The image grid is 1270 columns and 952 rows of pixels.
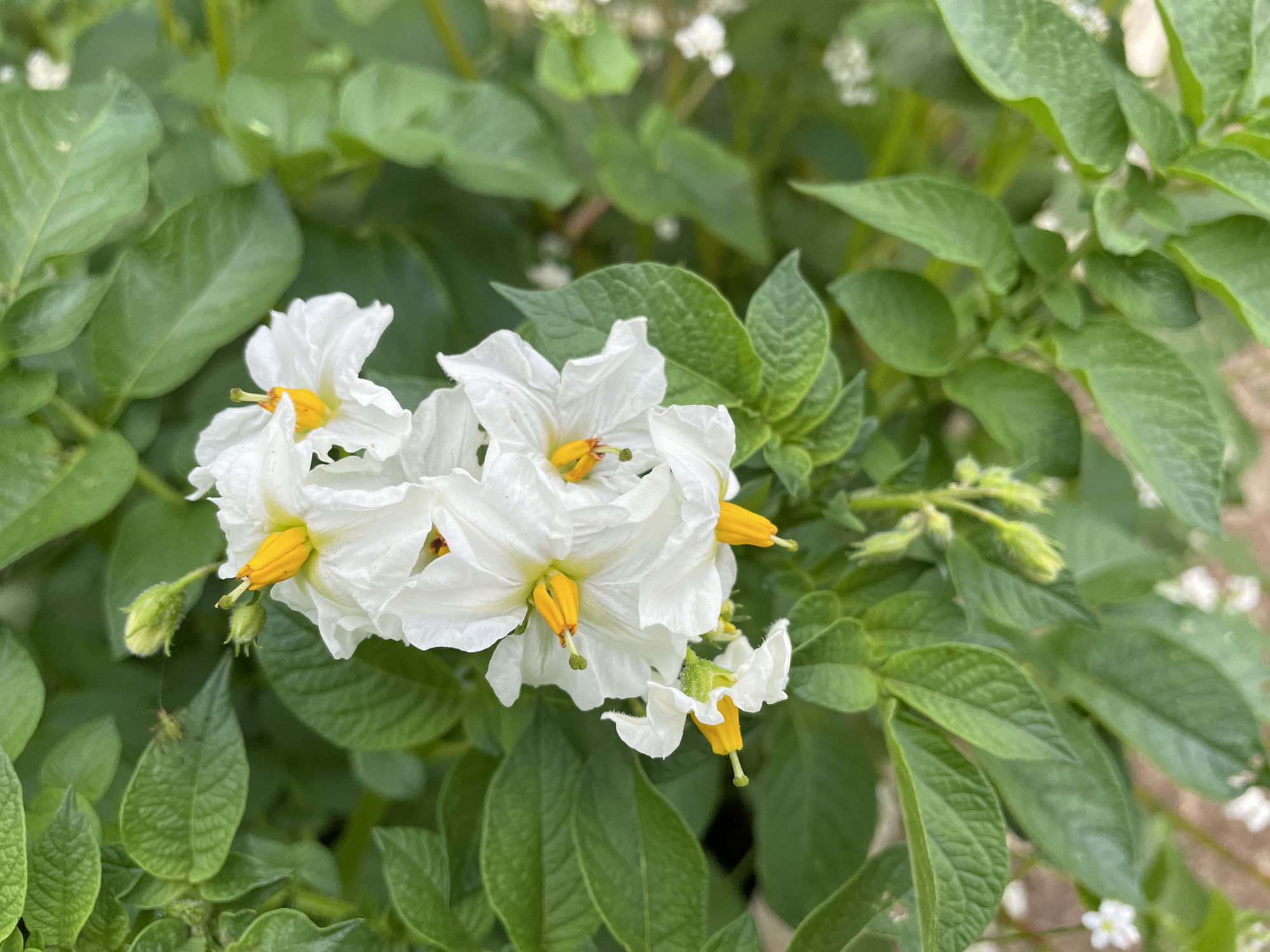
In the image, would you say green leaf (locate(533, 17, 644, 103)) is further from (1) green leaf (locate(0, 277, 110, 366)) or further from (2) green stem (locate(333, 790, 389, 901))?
(2) green stem (locate(333, 790, 389, 901))

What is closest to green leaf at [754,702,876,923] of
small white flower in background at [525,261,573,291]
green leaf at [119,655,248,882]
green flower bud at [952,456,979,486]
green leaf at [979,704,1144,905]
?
green leaf at [979,704,1144,905]

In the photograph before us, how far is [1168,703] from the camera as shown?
511 mm

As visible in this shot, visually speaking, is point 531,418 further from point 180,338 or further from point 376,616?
point 180,338

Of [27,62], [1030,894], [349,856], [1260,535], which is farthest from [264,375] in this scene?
[1260,535]

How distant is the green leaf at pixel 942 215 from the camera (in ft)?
1.47

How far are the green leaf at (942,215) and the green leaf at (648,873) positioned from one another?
29cm

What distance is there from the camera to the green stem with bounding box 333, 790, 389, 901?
0.60 metres

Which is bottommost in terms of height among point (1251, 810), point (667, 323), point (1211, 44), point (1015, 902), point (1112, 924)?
point (1015, 902)

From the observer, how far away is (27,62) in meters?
0.82

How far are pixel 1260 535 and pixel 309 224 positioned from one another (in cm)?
118

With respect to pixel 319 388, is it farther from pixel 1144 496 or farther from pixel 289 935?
pixel 1144 496

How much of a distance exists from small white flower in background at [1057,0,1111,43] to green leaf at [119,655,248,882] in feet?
2.04

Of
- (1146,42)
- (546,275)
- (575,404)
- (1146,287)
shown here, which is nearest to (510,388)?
(575,404)

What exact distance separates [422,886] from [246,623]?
14 centimetres
